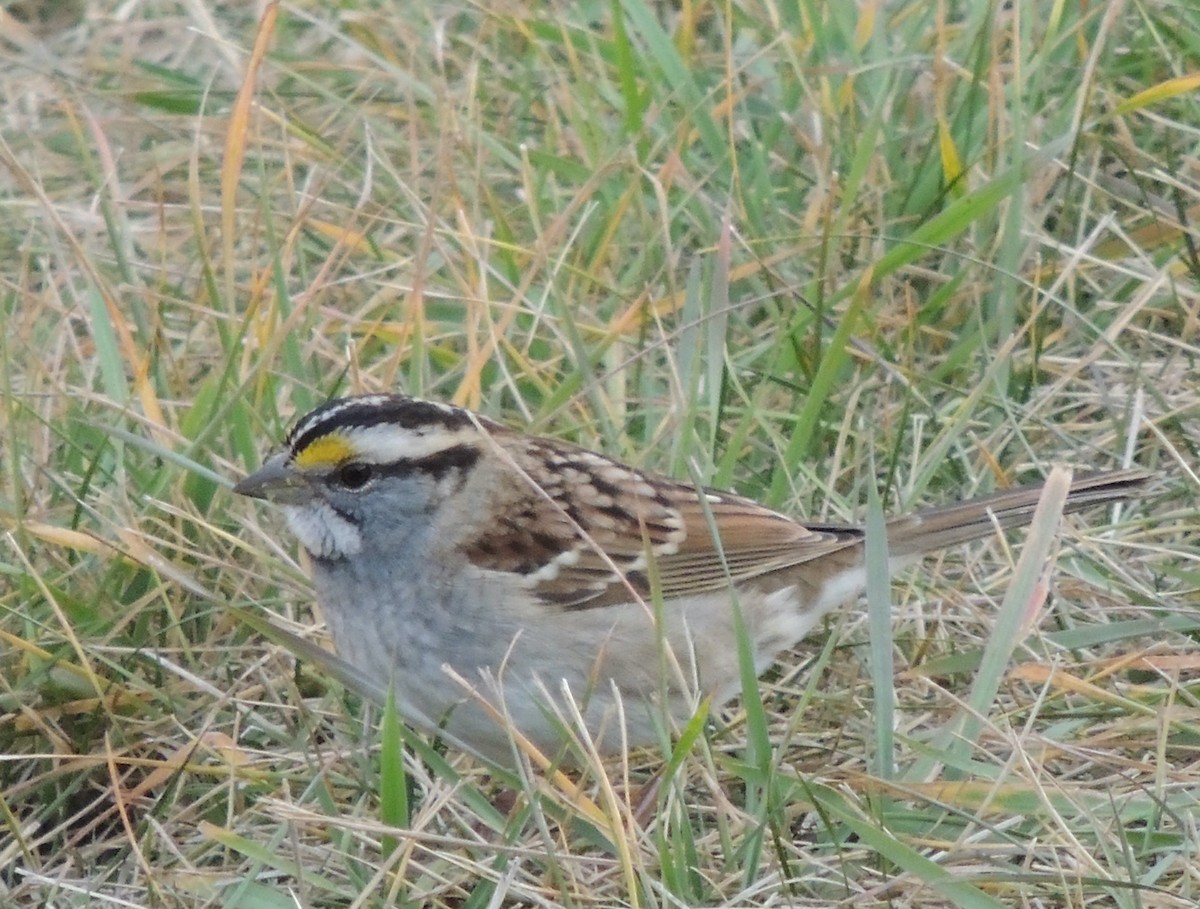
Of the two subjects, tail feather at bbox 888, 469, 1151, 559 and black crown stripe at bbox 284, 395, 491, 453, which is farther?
tail feather at bbox 888, 469, 1151, 559

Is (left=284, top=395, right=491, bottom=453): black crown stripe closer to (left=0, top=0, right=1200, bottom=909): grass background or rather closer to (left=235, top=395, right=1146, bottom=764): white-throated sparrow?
(left=235, top=395, right=1146, bottom=764): white-throated sparrow

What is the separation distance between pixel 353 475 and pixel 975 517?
0.96m

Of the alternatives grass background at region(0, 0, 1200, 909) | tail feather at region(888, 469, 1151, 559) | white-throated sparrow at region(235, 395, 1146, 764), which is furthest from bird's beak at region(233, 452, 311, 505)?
tail feather at region(888, 469, 1151, 559)

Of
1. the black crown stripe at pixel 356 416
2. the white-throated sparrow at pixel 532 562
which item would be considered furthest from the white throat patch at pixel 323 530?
the black crown stripe at pixel 356 416

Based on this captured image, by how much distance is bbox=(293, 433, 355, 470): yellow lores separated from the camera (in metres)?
2.95

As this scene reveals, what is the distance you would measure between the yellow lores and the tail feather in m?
0.85

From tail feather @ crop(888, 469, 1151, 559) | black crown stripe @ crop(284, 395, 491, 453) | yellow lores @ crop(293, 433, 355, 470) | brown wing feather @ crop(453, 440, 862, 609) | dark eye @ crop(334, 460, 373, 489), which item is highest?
black crown stripe @ crop(284, 395, 491, 453)

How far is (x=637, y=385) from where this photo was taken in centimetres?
372

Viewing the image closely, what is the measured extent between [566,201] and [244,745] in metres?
1.58

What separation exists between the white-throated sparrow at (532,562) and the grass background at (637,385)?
10cm

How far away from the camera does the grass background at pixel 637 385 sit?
8.49 ft

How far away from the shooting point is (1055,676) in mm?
2727

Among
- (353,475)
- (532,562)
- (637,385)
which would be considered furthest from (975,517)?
(353,475)

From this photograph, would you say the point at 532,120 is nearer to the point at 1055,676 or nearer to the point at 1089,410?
the point at 1089,410
